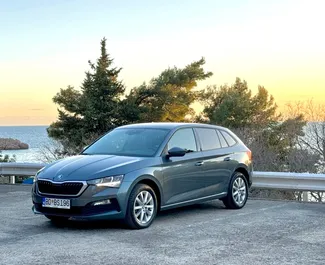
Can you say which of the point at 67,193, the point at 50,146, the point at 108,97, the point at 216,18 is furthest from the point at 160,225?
the point at 108,97

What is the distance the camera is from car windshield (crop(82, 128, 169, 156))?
891cm

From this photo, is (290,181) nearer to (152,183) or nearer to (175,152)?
(175,152)

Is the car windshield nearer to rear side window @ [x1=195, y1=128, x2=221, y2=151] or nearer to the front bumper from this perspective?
rear side window @ [x1=195, y1=128, x2=221, y2=151]

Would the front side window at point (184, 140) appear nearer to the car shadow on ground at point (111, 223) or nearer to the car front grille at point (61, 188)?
the car shadow on ground at point (111, 223)

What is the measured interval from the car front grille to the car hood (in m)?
0.08

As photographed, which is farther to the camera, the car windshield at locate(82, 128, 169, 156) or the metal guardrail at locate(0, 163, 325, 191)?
the metal guardrail at locate(0, 163, 325, 191)

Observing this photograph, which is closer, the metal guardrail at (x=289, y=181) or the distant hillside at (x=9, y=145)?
the metal guardrail at (x=289, y=181)

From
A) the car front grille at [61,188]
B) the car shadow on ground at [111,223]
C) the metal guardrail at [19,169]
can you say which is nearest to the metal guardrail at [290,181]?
the car shadow on ground at [111,223]

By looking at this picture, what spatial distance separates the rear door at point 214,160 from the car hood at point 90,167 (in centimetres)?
164

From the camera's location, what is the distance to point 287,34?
23594mm

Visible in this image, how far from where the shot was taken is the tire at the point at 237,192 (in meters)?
10.3

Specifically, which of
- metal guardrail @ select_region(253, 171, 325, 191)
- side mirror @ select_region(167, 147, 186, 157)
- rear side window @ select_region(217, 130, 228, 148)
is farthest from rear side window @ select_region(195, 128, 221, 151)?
metal guardrail @ select_region(253, 171, 325, 191)

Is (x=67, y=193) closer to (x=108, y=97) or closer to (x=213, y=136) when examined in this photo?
(x=213, y=136)

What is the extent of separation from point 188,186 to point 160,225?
3.12 ft
